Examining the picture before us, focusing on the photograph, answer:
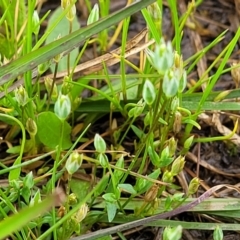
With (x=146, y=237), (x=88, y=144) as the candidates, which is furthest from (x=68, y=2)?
(x=146, y=237)

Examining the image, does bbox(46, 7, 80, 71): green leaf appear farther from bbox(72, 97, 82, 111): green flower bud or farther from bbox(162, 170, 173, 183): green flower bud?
bbox(162, 170, 173, 183): green flower bud

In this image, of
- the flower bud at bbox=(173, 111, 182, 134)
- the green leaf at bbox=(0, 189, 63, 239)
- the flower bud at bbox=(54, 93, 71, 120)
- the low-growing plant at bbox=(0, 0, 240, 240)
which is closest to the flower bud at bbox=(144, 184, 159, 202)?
the low-growing plant at bbox=(0, 0, 240, 240)

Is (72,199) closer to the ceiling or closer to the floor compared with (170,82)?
closer to the floor

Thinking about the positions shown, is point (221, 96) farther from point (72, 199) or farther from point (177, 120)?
point (72, 199)

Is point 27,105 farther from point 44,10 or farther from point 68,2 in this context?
point 44,10

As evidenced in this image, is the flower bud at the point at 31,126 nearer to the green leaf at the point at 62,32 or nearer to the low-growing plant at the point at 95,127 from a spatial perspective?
the low-growing plant at the point at 95,127

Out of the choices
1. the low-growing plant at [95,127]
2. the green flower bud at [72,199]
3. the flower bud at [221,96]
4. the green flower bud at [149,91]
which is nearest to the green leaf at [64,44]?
the low-growing plant at [95,127]

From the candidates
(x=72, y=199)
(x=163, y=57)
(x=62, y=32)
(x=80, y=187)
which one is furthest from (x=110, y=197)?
(x=62, y=32)

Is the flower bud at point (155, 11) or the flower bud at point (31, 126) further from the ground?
the flower bud at point (155, 11)
